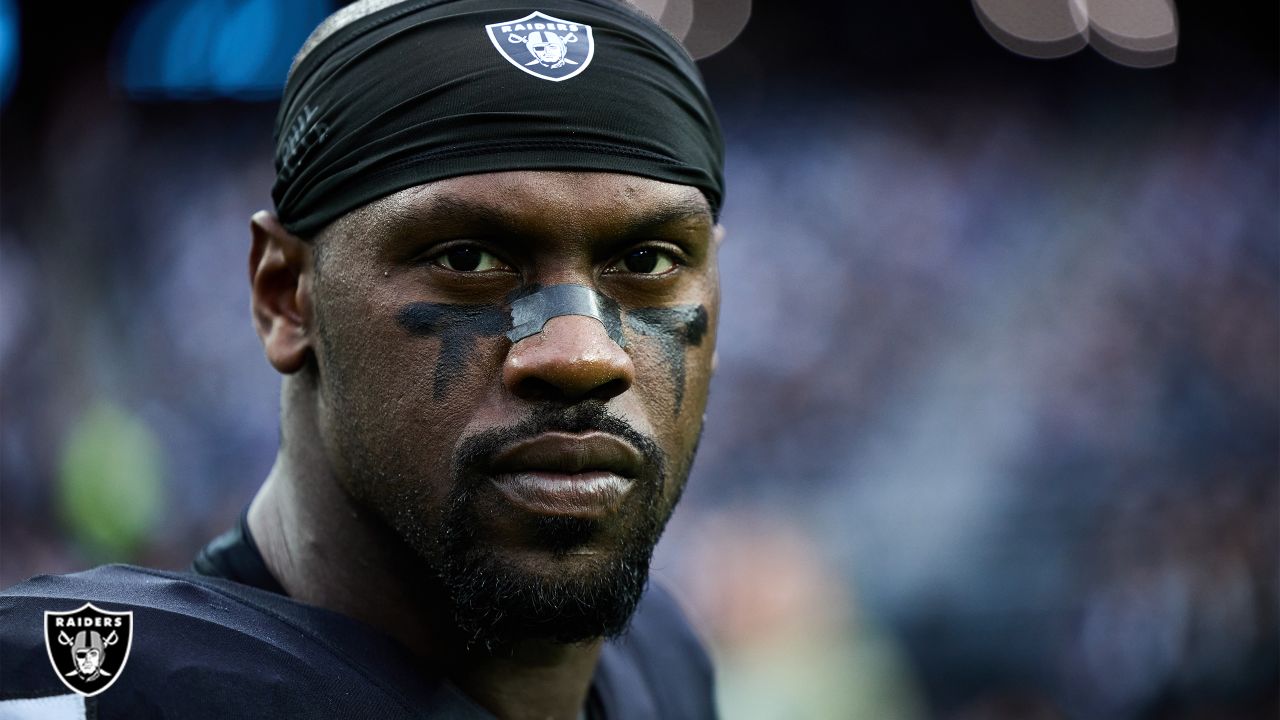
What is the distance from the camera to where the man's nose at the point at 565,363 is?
1550 mm

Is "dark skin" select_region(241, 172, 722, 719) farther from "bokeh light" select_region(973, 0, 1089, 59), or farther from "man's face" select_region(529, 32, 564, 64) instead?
"bokeh light" select_region(973, 0, 1089, 59)

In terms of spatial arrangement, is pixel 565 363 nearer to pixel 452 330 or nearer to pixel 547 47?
pixel 452 330

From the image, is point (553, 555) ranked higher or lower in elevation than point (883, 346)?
lower

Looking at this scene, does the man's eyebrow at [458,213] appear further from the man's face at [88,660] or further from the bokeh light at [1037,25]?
the bokeh light at [1037,25]

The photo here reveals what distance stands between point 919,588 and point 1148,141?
2881 mm

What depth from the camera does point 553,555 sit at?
1.59m

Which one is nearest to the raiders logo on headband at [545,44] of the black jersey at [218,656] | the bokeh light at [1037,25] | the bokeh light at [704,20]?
the black jersey at [218,656]

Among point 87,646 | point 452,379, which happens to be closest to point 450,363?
point 452,379

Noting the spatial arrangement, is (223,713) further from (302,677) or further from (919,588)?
(919,588)

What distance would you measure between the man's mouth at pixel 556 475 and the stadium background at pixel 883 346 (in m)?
4.63

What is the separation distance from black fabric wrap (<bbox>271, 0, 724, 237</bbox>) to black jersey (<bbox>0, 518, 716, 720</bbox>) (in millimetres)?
551

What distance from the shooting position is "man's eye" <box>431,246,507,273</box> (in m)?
1.63

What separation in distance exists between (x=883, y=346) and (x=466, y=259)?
5.17 m

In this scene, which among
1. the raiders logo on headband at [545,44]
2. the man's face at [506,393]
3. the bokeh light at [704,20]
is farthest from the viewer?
the bokeh light at [704,20]
